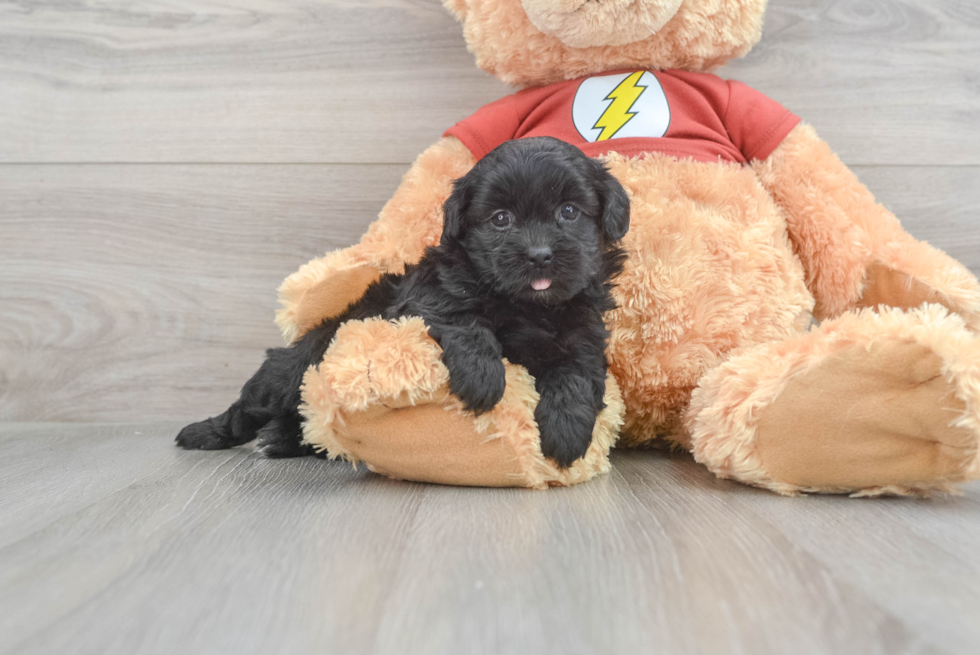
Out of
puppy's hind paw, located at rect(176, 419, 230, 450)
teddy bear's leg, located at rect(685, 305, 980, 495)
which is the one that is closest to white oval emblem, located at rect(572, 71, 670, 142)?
teddy bear's leg, located at rect(685, 305, 980, 495)

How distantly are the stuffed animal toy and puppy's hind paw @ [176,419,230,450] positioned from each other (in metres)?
0.32

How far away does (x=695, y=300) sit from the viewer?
1.17m

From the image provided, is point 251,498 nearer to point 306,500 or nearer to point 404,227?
point 306,500

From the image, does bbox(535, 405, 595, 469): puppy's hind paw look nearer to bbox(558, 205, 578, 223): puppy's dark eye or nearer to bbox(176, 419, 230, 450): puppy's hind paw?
bbox(558, 205, 578, 223): puppy's dark eye

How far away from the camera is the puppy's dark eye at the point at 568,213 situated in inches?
40.3

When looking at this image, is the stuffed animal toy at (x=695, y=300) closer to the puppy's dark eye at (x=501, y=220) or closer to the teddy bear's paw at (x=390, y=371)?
the teddy bear's paw at (x=390, y=371)

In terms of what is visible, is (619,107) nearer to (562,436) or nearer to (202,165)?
(562,436)

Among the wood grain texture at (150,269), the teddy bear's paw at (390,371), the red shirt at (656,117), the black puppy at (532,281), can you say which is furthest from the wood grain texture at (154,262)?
the teddy bear's paw at (390,371)

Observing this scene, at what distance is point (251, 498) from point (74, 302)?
1048mm

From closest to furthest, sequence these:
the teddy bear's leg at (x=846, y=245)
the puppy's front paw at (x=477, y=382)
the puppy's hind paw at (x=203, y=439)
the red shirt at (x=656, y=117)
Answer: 1. the puppy's front paw at (x=477, y=382)
2. the teddy bear's leg at (x=846, y=245)
3. the red shirt at (x=656, y=117)
4. the puppy's hind paw at (x=203, y=439)

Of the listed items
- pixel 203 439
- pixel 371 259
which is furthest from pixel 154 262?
pixel 371 259

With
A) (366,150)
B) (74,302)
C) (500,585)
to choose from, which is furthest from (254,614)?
(74,302)

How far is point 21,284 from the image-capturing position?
172 cm

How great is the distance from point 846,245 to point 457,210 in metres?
0.72
